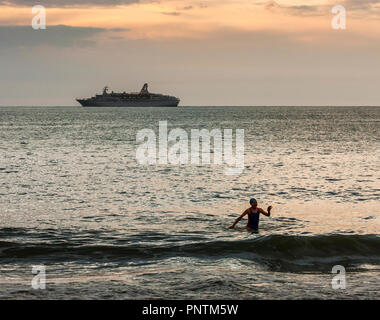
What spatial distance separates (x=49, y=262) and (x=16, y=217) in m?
7.66

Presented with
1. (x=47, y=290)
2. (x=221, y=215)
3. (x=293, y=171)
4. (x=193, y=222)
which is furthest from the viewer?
(x=293, y=171)

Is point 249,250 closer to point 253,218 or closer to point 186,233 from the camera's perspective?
point 253,218

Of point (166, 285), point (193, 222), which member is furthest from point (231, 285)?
point (193, 222)

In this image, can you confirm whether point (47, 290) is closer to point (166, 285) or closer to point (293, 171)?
point (166, 285)

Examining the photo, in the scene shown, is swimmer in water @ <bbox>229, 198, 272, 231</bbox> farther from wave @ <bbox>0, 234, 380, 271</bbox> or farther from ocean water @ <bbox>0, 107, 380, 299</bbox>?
wave @ <bbox>0, 234, 380, 271</bbox>

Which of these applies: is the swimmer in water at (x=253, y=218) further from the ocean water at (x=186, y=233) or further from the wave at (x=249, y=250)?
the wave at (x=249, y=250)

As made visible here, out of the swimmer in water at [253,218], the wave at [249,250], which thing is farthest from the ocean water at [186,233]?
the swimmer in water at [253,218]

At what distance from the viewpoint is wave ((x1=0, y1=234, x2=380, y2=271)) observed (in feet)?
57.6

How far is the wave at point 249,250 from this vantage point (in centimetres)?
1756

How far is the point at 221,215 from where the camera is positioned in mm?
24281

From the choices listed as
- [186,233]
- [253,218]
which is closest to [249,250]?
[253,218]

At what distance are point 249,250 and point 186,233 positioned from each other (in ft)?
10.4

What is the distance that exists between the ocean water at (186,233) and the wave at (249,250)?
1.3 inches

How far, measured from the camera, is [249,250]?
60.5 feet
